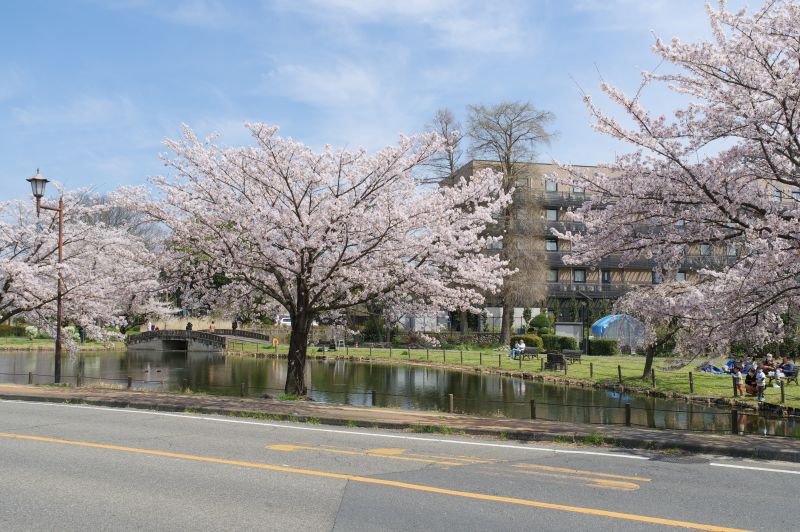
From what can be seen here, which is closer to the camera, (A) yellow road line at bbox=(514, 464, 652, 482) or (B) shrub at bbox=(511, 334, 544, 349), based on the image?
(A) yellow road line at bbox=(514, 464, 652, 482)

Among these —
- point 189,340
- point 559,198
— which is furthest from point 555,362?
point 189,340

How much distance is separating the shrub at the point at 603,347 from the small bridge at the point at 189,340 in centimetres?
3124

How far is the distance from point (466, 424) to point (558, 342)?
36412 millimetres

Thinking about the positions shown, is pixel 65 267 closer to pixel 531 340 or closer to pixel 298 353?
pixel 298 353

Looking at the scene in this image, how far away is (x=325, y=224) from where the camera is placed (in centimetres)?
1675

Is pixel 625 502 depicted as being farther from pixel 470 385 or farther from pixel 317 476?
pixel 470 385

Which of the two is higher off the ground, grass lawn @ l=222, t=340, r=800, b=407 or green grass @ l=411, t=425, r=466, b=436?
green grass @ l=411, t=425, r=466, b=436

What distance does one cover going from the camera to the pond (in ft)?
68.7

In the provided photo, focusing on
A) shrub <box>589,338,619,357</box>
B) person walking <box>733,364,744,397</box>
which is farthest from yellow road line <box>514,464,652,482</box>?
shrub <box>589,338,619,357</box>

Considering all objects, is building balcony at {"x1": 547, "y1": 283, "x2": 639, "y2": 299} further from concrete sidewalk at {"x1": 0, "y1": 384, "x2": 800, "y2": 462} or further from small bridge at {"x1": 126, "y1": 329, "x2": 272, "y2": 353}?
concrete sidewalk at {"x1": 0, "y1": 384, "x2": 800, "y2": 462}

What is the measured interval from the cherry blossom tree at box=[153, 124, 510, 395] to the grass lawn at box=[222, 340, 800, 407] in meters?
6.84

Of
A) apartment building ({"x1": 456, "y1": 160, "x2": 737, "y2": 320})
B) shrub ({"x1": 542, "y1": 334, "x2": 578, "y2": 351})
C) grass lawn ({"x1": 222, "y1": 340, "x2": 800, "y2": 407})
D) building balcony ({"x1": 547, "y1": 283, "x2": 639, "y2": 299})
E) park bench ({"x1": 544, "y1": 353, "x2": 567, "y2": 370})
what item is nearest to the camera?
grass lawn ({"x1": 222, "y1": 340, "x2": 800, "y2": 407})

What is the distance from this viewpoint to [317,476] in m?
7.86

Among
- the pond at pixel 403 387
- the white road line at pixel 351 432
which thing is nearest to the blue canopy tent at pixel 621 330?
the pond at pixel 403 387
